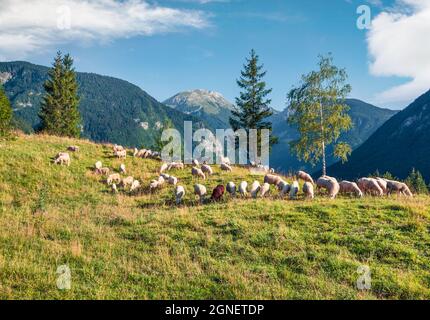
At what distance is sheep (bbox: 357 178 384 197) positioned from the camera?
922 inches

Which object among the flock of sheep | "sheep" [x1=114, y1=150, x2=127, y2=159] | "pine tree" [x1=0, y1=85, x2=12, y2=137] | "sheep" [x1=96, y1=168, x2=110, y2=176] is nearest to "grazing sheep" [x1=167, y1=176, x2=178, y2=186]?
the flock of sheep

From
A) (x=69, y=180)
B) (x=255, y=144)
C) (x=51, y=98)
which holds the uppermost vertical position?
(x=51, y=98)

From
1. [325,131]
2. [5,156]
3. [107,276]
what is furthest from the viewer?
[325,131]

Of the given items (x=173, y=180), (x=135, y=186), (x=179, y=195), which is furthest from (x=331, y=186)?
(x=135, y=186)

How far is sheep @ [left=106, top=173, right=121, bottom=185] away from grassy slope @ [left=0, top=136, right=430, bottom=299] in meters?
3.85

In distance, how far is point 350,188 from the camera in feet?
77.0

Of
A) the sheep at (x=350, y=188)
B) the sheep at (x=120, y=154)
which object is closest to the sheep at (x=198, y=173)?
the sheep at (x=120, y=154)

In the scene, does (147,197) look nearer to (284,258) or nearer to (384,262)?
(284,258)

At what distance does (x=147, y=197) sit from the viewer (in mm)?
24391
